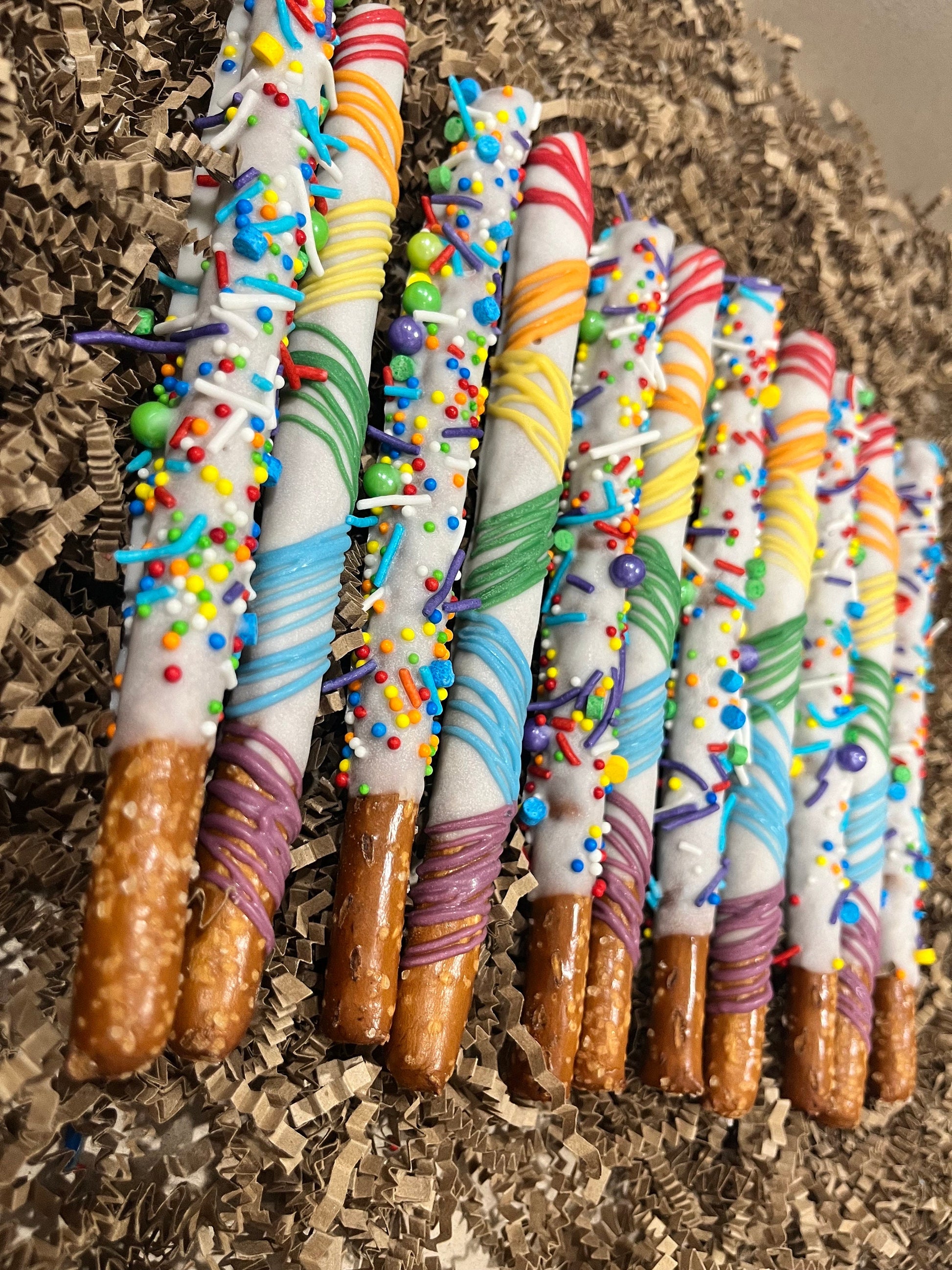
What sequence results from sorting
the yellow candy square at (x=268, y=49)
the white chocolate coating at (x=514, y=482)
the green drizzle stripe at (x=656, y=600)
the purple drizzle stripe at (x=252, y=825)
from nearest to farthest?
the purple drizzle stripe at (x=252, y=825) < the yellow candy square at (x=268, y=49) < the white chocolate coating at (x=514, y=482) < the green drizzle stripe at (x=656, y=600)

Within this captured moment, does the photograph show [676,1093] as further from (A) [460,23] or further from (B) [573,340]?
(A) [460,23]

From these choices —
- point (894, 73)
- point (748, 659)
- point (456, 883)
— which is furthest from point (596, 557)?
point (894, 73)

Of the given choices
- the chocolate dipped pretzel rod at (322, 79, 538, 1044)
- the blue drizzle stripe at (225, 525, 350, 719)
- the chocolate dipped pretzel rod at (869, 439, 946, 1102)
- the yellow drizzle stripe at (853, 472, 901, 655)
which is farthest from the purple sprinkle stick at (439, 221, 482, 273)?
the chocolate dipped pretzel rod at (869, 439, 946, 1102)

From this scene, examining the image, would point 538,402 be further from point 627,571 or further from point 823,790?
point 823,790

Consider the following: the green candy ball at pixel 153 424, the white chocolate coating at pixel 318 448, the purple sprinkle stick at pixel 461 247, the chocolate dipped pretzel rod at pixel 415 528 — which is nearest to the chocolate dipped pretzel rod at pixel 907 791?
the chocolate dipped pretzel rod at pixel 415 528

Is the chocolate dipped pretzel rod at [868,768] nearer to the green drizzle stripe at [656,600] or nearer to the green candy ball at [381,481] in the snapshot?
the green drizzle stripe at [656,600]

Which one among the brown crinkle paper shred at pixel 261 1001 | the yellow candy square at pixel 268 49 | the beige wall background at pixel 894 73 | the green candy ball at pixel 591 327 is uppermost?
the beige wall background at pixel 894 73

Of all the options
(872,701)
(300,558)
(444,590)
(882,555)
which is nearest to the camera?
(300,558)

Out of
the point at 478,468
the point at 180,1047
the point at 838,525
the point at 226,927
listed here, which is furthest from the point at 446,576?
the point at 838,525
